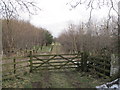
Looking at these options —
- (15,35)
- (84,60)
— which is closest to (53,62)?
(84,60)

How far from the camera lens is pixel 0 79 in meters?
5.93

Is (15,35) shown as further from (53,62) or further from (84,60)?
Answer: (84,60)

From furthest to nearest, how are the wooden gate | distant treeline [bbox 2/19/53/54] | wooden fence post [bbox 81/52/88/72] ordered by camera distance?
distant treeline [bbox 2/19/53/54], wooden fence post [bbox 81/52/88/72], the wooden gate

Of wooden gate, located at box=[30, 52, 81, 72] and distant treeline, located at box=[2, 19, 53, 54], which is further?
distant treeline, located at box=[2, 19, 53, 54]

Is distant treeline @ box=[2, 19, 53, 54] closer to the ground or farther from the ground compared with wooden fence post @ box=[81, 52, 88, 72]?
farther from the ground

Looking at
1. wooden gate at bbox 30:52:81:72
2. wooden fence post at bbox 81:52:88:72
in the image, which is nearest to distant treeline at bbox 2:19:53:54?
wooden gate at bbox 30:52:81:72

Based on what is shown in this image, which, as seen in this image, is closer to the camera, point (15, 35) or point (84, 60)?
point (84, 60)

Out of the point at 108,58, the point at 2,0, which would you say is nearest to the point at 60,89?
the point at 108,58

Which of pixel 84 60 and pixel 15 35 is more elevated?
pixel 15 35

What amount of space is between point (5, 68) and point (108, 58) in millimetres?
4971

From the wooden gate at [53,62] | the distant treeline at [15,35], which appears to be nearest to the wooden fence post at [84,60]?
the wooden gate at [53,62]

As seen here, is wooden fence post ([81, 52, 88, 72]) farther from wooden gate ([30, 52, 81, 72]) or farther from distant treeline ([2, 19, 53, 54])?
distant treeline ([2, 19, 53, 54])

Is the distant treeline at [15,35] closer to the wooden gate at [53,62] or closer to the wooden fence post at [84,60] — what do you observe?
the wooden gate at [53,62]

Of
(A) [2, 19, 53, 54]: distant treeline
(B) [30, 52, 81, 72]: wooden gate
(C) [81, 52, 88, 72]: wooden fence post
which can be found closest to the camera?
(B) [30, 52, 81, 72]: wooden gate
